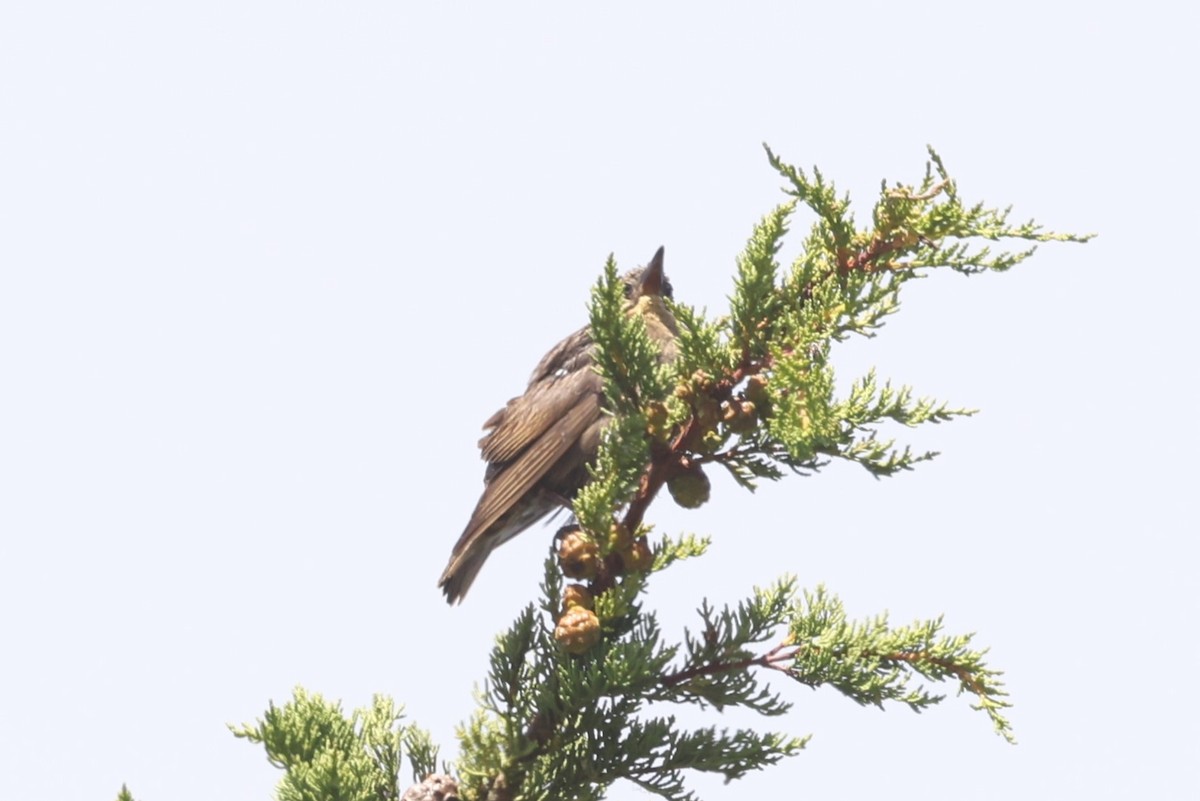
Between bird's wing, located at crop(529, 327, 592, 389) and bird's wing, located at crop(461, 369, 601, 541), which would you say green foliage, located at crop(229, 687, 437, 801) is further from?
bird's wing, located at crop(529, 327, 592, 389)

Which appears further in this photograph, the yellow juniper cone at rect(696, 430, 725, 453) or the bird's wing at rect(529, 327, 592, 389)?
the bird's wing at rect(529, 327, 592, 389)

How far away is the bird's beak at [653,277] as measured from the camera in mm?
5859

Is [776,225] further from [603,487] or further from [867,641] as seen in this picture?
[867,641]

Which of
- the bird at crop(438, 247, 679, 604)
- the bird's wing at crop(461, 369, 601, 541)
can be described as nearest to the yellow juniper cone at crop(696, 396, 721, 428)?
the bird at crop(438, 247, 679, 604)

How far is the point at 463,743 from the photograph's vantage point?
330 centimetres

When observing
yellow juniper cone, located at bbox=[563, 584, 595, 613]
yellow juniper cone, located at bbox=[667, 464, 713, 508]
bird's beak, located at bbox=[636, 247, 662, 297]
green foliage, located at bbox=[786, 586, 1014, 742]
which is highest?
bird's beak, located at bbox=[636, 247, 662, 297]

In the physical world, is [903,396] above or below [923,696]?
above

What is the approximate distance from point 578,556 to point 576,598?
0.33 feet

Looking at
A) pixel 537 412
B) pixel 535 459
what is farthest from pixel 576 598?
pixel 537 412

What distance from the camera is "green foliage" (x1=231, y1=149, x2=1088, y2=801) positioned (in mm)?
3230

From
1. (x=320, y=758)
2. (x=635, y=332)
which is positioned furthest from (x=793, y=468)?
(x=320, y=758)

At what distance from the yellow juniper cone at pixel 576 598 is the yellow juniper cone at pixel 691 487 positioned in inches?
14.0

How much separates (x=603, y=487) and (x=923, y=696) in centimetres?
91

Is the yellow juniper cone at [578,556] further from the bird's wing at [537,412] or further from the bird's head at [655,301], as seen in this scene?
the bird's head at [655,301]
